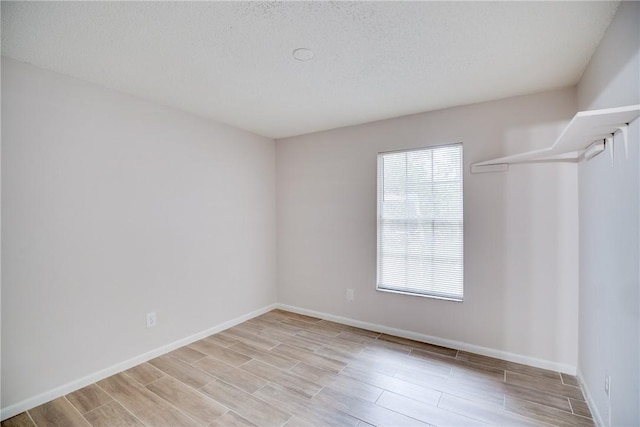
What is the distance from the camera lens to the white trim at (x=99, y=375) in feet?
6.58

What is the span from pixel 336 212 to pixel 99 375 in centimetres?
274

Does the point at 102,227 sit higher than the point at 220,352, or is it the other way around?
the point at 102,227

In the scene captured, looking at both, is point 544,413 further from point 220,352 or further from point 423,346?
point 220,352

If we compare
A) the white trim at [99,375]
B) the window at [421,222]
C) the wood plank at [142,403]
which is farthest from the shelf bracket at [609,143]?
the white trim at [99,375]

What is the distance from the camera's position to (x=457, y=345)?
2934mm

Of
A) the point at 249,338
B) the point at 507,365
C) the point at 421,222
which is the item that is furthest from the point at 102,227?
the point at 507,365

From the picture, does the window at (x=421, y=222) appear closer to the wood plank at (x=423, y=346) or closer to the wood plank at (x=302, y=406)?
the wood plank at (x=423, y=346)

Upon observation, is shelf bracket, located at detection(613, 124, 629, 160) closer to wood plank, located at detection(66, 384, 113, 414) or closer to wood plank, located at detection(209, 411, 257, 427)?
wood plank, located at detection(209, 411, 257, 427)

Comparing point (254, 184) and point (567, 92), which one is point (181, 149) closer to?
point (254, 184)

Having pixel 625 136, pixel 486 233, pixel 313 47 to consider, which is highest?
pixel 313 47

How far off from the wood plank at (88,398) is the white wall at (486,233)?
2337 mm

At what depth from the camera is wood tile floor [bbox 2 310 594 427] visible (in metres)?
1.95

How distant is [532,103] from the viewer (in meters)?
2.62

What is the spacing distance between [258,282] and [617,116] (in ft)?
12.1
